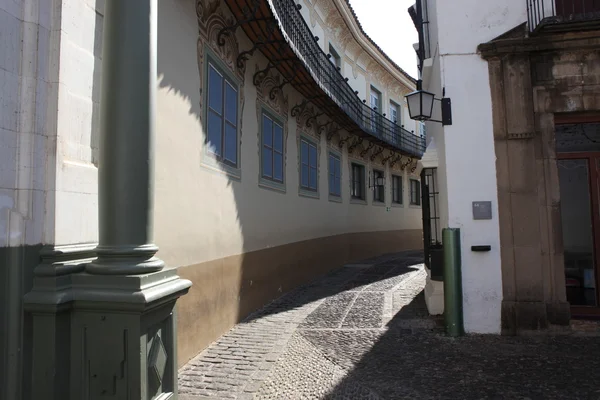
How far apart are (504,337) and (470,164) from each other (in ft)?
7.61

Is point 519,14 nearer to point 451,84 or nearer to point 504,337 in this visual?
point 451,84

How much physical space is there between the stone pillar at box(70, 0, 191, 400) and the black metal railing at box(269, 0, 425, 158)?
4422 mm

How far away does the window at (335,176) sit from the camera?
527 inches

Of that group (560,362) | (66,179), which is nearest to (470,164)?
(560,362)

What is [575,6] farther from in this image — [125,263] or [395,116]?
[395,116]

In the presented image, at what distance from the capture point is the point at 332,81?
1171cm

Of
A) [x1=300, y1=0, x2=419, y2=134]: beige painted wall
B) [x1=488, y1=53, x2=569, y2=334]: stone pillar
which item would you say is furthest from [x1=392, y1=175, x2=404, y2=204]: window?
[x1=488, y1=53, x2=569, y2=334]: stone pillar

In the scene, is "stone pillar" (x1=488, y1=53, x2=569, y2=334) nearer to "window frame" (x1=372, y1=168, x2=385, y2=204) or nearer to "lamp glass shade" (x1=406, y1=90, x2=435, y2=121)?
"lamp glass shade" (x1=406, y1=90, x2=435, y2=121)

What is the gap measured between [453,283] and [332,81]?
7.30m

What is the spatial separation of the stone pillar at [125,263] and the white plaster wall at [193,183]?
200 cm

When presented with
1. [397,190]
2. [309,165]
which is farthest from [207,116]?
[397,190]

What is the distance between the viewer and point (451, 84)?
6.20 metres

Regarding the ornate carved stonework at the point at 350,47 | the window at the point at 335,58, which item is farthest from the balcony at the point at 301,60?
the ornate carved stonework at the point at 350,47

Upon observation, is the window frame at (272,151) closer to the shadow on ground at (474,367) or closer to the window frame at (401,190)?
the shadow on ground at (474,367)
